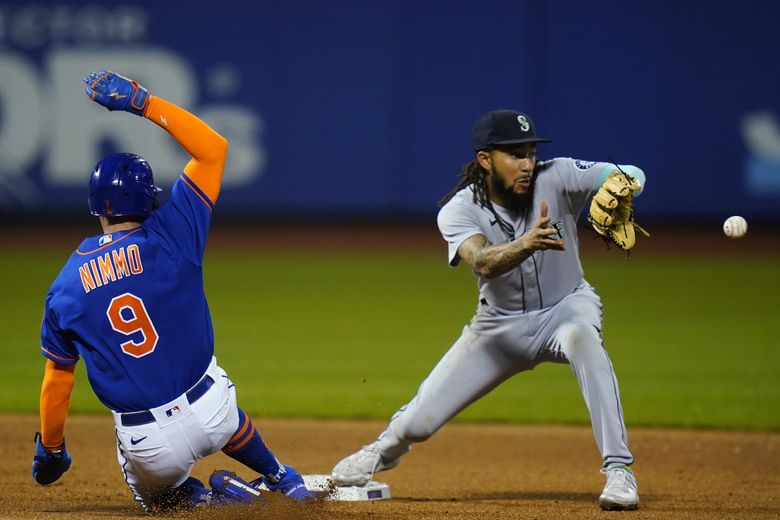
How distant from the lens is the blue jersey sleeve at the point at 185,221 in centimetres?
442

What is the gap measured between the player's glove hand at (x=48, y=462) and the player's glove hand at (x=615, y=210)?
8.26 feet

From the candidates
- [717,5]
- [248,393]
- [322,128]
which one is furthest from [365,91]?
[248,393]

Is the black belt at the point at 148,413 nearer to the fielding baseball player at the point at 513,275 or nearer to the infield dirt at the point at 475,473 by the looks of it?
the infield dirt at the point at 475,473

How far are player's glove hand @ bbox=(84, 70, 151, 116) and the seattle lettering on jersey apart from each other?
1.91 ft

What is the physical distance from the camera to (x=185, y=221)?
444 cm

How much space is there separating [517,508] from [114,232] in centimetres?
223

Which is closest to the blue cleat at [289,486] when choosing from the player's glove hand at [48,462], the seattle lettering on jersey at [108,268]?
the player's glove hand at [48,462]

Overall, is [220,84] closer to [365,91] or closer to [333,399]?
[365,91]

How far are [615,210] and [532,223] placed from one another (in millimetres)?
460

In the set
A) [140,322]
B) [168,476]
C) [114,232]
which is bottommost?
[168,476]

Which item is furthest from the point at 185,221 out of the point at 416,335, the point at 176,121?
the point at 416,335

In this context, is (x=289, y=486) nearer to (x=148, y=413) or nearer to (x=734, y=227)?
(x=148, y=413)

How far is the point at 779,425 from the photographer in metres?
7.64

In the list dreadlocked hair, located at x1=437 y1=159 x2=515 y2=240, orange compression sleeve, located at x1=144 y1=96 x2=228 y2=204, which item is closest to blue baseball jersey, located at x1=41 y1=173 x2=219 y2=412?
orange compression sleeve, located at x1=144 y1=96 x2=228 y2=204
